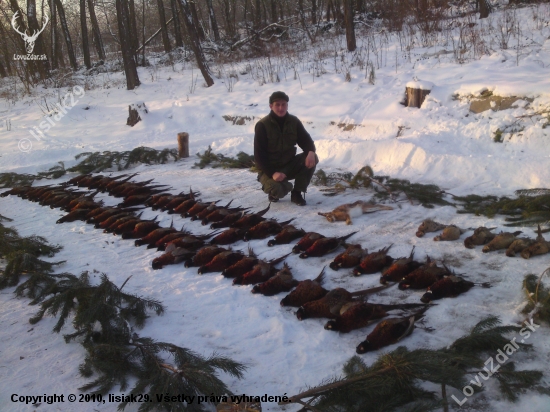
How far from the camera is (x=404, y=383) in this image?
223cm

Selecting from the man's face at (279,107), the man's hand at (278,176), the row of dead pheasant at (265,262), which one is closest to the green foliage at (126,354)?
the row of dead pheasant at (265,262)

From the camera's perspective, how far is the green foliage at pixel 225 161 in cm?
835

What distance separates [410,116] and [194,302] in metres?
5.85

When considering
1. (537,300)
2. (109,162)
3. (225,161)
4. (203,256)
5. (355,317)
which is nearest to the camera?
(537,300)

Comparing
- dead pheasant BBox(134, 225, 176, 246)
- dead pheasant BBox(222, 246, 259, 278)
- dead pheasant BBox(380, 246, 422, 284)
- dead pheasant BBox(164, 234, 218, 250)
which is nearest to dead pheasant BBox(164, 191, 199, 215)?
dead pheasant BBox(134, 225, 176, 246)

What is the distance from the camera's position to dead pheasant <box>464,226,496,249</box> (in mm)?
4230

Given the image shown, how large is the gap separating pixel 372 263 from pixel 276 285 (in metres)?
0.92

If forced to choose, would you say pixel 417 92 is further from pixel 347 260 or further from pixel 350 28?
pixel 350 28

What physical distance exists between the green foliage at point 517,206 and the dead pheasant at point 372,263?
5.12ft

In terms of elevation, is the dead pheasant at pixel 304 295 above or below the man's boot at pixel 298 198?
below

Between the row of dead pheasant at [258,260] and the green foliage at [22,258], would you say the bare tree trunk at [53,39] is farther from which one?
the green foliage at [22,258]

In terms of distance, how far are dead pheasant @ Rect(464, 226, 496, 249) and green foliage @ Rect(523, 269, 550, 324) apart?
3.39 ft

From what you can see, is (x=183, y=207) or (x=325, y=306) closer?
(x=325, y=306)

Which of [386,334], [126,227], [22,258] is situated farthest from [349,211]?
[22,258]
